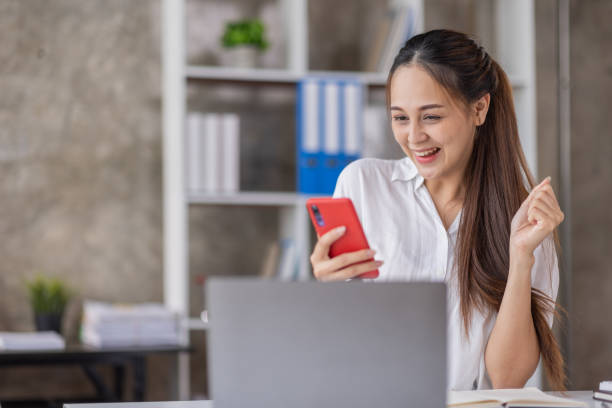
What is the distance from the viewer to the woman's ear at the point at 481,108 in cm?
177

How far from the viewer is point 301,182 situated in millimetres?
2955

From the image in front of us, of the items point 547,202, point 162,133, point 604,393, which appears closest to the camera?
point 604,393

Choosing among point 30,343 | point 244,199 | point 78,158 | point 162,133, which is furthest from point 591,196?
point 30,343

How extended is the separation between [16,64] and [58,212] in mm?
610

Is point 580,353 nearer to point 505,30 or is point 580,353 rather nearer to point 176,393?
point 505,30

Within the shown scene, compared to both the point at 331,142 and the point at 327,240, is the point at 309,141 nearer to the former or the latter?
the point at 331,142

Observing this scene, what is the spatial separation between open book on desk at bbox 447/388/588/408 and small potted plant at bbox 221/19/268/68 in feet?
6.49

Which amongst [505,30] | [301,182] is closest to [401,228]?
[301,182]

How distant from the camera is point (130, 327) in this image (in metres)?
2.75

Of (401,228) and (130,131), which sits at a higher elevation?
(130,131)

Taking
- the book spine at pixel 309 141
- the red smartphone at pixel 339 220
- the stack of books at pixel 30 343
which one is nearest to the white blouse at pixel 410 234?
the red smartphone at pixel 339 220

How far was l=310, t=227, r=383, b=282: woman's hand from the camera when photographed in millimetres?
1431

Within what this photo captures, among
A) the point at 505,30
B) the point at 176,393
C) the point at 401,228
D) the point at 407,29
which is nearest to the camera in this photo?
the point at 401,228

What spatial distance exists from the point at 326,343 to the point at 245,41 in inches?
89.6
